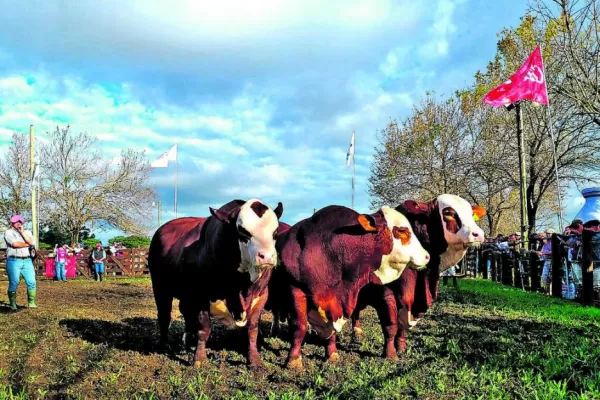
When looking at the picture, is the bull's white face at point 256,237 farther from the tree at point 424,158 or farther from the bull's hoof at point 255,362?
the tree at point 424,158

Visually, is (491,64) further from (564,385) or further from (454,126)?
(564,385)

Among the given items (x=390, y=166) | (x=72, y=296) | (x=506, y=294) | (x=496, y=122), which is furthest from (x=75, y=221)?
(x=506, y=294)

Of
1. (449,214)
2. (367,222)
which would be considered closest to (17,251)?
(367,222)

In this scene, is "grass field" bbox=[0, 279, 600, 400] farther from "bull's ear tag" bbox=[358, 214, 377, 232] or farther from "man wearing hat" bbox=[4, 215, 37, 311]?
"bull's ear tag" bbox=[358, 214, 377, 232]

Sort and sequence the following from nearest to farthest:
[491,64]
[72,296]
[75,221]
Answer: [72,296] < [491,64] < [75,221]

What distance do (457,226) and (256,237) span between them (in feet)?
8.29

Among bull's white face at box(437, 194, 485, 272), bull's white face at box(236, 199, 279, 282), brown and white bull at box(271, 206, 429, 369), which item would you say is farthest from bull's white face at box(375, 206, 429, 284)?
bull's white face at box(236, 199, 279, 282)

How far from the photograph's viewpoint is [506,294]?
13.6 metres

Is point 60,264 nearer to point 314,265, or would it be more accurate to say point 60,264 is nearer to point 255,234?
point 314,265

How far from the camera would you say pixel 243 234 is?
5.52 metres

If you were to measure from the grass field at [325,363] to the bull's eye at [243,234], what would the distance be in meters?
1.40

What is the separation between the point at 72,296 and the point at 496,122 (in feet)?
70.3

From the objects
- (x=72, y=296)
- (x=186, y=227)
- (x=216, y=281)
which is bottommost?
(x=72, y=296)

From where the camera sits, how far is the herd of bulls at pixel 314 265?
5777 mm
